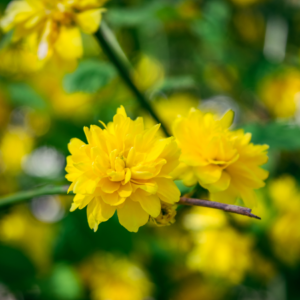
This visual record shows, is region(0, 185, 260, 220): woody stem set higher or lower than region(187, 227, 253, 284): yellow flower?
higher

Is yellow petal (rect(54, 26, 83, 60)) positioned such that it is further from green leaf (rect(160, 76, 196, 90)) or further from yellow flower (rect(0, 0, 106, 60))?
green leaf (rect(160, 76, 196, 90))

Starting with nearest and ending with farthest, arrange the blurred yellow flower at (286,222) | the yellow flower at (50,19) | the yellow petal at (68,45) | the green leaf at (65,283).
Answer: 1. the yellow flower at (50,19)
2. the yellow petal at (68,45)
3. the blurred yellow flower at (286,222)
4. the green leaf at (65,283)

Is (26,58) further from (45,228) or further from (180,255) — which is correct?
(180,255)

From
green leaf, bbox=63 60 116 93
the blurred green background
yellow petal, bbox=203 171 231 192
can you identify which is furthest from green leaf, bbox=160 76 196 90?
yellow petal, bbox=203 171 231 192

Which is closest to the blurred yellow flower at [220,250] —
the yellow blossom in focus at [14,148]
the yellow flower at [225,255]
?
the yellow flower at [225,255]

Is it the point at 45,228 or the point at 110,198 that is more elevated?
the point at 110,198

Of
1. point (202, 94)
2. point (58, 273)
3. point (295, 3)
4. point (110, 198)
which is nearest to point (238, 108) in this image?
point (202, 94)

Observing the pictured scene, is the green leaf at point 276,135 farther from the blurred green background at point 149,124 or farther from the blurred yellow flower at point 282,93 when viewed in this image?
the blurred yellow flower at point 282,93
